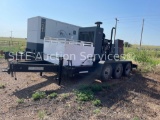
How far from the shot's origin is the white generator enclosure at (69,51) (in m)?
7.29

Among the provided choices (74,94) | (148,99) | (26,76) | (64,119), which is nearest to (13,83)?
(26,76)

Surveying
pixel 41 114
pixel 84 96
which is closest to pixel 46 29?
pixel 84 96

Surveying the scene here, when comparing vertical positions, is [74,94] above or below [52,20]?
below

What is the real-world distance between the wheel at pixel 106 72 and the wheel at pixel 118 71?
1.76 feet

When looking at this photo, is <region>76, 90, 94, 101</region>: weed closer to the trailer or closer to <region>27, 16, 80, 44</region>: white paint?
the trailer

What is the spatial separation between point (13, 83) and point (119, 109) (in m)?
4.45

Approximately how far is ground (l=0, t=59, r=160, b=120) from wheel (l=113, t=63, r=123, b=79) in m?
1.43

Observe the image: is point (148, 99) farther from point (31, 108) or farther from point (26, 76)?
point (26, 76)

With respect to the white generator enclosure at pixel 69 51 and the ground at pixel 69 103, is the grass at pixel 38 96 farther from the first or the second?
the white generator enclosure at pixel 69 51

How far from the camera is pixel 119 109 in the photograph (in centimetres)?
566

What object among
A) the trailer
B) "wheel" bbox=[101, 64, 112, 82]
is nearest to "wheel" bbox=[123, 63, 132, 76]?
the trailer

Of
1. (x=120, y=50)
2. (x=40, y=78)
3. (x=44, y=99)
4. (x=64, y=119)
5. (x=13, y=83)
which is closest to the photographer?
(x=64, y=119)

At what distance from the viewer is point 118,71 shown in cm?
1007

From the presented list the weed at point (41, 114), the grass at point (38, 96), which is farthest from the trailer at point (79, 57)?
the weed at point (41, 114)
